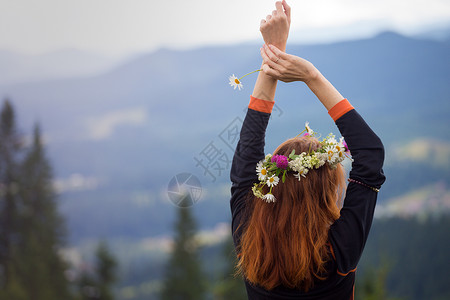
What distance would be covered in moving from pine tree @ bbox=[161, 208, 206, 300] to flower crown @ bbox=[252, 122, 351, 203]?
3828 mm

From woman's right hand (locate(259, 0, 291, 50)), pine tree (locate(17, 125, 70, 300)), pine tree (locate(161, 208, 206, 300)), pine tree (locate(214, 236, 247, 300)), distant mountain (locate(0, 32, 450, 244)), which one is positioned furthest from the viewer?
distant mountain (locate(0, 32, 450, 244))

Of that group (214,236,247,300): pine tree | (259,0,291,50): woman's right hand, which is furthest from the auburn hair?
(214,236,247,300): pine tree

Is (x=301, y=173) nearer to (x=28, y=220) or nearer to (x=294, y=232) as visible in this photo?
(x=294, y=232)

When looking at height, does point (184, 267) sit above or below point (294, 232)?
below

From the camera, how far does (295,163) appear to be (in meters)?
0.94

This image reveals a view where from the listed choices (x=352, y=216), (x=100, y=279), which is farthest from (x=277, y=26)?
(x=100, y=279)

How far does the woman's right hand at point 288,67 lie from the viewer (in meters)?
0.93

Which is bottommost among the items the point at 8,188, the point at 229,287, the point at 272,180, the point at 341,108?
the point at 229,287

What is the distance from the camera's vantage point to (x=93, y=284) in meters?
4.79

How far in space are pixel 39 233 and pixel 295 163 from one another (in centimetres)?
487

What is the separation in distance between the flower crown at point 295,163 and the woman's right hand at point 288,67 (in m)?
0.18

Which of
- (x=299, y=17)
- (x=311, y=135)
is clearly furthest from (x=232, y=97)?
(x=311, y=135)

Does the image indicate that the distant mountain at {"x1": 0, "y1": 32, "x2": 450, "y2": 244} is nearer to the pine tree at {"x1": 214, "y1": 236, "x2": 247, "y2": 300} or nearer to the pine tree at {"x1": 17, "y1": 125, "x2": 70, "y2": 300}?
the pine tree at {"x1": 17, "y1": 125, "x2": 70, "y2": 300}

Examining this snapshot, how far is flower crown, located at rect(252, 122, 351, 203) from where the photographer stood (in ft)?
3.10
